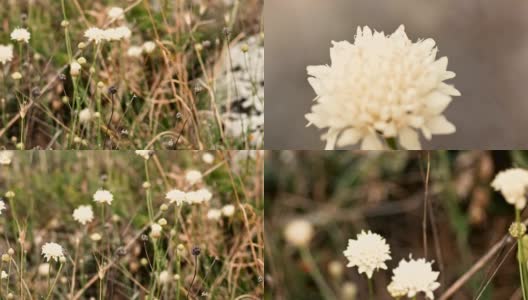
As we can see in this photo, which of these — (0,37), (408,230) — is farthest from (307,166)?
(0,37)

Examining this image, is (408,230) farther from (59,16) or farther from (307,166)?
(59,16)

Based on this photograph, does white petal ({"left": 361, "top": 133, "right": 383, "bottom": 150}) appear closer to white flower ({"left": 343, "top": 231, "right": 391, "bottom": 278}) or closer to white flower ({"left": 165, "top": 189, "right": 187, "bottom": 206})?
white flower ({"left": 343, "top": 231, "right": 391, "bottom": 278})

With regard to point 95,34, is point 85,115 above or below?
below

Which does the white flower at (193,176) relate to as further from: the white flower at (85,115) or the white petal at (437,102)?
the white petal at (437,102)

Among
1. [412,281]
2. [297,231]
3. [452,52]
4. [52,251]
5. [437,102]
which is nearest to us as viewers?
[437,102]

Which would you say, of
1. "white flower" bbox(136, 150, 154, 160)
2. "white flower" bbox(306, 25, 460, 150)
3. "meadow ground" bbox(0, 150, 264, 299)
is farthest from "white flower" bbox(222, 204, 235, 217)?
"white flower" bbox(306, 25, 460, 150)

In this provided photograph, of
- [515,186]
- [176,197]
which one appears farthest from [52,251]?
[515,186]

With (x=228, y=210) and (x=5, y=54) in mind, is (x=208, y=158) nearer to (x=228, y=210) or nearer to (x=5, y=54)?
(x=228, y=210)
